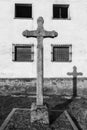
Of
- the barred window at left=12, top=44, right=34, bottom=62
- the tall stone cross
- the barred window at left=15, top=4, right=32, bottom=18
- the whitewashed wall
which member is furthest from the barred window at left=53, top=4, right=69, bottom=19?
the tall stone cross

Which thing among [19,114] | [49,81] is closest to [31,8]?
[49,81]

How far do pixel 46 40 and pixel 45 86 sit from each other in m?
3.24

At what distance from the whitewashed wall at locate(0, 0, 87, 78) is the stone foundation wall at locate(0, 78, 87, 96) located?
14.1 inches

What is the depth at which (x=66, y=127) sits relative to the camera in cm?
797

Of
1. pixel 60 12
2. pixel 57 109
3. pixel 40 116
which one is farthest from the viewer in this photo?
pixel 60 12

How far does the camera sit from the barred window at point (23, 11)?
16.8 metres

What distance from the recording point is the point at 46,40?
1667cm

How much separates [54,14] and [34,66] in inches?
160

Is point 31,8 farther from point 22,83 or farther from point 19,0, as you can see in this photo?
point 22,83

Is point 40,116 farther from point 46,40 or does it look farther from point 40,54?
point 46,40

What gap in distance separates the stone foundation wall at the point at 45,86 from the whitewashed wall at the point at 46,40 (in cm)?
36

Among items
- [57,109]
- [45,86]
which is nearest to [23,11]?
[45,86]

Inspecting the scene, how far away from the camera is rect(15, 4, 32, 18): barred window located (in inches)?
662

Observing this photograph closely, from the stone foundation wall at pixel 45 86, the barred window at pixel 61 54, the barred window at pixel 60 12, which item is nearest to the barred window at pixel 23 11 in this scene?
the barred window at pixel 60 12
